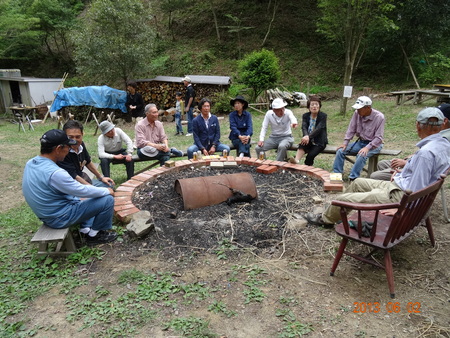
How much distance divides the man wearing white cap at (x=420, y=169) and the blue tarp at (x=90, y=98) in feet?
39.0

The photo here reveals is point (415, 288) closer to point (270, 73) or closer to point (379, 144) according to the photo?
point (379, 144)

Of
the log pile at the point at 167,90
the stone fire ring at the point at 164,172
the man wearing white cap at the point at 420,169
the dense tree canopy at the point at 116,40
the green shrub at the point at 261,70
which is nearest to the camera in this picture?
the man wearing white cap at the point at 420,169

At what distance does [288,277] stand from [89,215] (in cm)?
207

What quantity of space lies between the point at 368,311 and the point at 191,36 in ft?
74.6

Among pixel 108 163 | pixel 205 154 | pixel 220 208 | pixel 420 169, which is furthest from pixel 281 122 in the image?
pixel 420 169

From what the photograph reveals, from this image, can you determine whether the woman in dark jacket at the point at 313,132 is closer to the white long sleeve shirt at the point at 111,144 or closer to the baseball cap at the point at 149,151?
the baseball cap at the point at 149,151

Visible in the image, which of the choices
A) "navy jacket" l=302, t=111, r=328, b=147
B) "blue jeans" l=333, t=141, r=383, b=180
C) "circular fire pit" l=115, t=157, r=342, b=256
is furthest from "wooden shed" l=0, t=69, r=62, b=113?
"blue jeans" l=333, t=141, r=383, b=180

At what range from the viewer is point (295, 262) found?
3105 mm

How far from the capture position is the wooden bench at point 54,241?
3006 mm

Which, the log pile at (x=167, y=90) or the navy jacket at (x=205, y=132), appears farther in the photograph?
the log pile at (x=167, y=90)

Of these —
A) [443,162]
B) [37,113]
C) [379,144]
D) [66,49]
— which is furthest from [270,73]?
[66,49]

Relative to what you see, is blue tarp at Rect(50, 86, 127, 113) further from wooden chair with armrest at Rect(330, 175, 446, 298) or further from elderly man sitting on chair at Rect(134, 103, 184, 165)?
wooden chair with armrest at Rect(330, 175, 446, 298)
